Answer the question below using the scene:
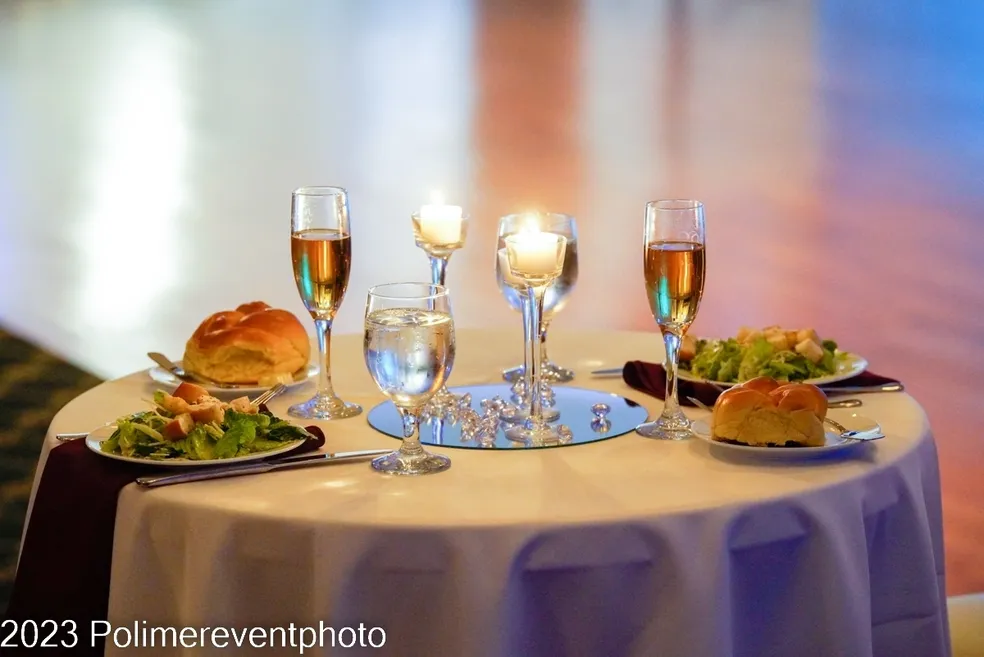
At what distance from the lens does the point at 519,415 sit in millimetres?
1894

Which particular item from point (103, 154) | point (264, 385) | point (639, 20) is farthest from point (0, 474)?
point (639, 20)

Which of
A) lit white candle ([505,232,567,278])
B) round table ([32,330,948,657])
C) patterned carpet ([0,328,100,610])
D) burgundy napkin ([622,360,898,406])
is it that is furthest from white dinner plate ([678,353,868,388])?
patterned carpet ([0,328,100,610])

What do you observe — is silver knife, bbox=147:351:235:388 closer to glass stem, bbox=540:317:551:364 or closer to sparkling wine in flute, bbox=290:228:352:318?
sparkling wine in flute, bbox=290:228:352:318

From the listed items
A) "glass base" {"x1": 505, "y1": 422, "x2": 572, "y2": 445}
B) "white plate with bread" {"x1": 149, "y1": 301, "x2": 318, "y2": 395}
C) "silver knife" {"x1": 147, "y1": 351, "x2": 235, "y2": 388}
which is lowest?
"glass base" {"x1": 505, "y1": 422, "x2": 572, "y2": 445}

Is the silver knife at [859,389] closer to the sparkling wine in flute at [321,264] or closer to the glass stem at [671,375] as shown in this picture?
the glass stem at [671,375]

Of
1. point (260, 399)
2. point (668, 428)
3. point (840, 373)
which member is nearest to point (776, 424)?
point (668, 428)

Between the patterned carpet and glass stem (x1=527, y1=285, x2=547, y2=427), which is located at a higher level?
glass stem (x1=527, y1=285, x2=547, y2=427)

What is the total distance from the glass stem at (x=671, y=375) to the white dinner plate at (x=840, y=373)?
0.19 m

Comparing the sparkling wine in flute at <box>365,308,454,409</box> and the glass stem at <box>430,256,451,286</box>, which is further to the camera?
the glass stem at <box>430,256,451,286</box>

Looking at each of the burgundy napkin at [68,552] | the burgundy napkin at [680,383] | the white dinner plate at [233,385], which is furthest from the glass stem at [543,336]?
the burgundy napkin at [68,552]

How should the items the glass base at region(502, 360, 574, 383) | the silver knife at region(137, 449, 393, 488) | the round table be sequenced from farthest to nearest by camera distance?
the glass base at region(502, 360, 574, 383) → the silver knife at region(137, 449, 393, 488) → the round table

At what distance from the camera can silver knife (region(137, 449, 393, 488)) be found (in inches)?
61.6

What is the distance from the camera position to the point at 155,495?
154cm

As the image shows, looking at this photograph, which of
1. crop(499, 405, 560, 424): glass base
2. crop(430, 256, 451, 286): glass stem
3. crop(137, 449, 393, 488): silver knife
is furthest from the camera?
crop(430, 256, 451, 286): glass stem
